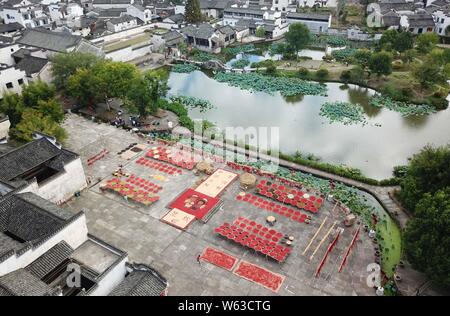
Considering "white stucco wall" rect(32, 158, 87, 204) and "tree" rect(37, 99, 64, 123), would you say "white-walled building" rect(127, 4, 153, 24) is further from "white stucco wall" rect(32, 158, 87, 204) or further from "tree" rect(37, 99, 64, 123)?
"white stucco wall" rect(32, 158, 87, 204)

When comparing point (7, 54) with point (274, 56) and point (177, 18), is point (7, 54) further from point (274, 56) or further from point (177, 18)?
point (274, 56)

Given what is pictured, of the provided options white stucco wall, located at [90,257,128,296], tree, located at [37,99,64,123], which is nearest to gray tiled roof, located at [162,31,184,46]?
tree, located at [37,99,64,123]

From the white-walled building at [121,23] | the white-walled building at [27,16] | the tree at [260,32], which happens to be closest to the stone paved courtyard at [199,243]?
the white-walled building at [121,23]

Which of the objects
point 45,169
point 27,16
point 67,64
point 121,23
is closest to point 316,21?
point 121,23

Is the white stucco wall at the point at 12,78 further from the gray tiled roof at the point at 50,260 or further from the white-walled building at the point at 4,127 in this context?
the gray tiled roof at the point at 50,260

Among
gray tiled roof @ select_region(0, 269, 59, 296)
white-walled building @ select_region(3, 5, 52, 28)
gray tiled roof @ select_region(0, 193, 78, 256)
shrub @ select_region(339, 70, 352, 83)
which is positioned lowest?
gray tiled roof @ select_region(0, 269, 59, 296)

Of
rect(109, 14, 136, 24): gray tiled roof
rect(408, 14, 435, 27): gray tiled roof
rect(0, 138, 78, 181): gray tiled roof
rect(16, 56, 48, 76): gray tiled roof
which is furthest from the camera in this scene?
rect(109, 14, 136, 24): gray tiled roof
